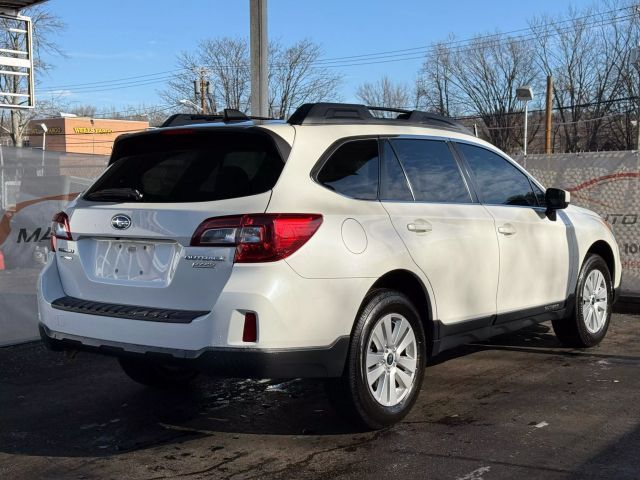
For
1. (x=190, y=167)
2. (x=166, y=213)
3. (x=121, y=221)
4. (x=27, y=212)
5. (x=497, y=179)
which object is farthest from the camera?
(x=27, y=212)

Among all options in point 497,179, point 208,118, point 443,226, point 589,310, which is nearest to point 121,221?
point 208,118

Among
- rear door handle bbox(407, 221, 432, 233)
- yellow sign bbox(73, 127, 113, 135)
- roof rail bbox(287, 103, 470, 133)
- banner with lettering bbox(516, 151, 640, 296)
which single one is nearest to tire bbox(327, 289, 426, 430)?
rear door handle bbox(407, 221, 432, 233)

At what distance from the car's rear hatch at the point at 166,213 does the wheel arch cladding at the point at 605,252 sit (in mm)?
3860

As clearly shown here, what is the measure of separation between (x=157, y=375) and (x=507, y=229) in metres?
2.83

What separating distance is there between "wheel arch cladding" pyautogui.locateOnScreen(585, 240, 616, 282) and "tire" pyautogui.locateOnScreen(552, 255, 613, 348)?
0.12 meters

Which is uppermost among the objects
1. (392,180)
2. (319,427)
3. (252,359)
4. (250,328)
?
(392,180)

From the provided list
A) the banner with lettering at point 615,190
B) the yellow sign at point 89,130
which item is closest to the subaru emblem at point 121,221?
the banner with lettering at point 615,190

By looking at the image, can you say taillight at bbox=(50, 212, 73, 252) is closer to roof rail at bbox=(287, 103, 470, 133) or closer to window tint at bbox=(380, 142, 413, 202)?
roof rail at bbox=(287, 103, 470, 133)

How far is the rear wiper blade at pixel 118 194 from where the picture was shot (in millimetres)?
4098

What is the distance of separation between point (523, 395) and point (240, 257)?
8.20 ft

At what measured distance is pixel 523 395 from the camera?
495 centimetres

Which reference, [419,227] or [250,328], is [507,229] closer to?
[419,227]

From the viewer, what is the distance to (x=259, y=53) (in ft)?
26.9

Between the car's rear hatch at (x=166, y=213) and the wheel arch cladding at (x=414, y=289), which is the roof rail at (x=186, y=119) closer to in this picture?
the car's rear hatch at (x=166, y=213)
